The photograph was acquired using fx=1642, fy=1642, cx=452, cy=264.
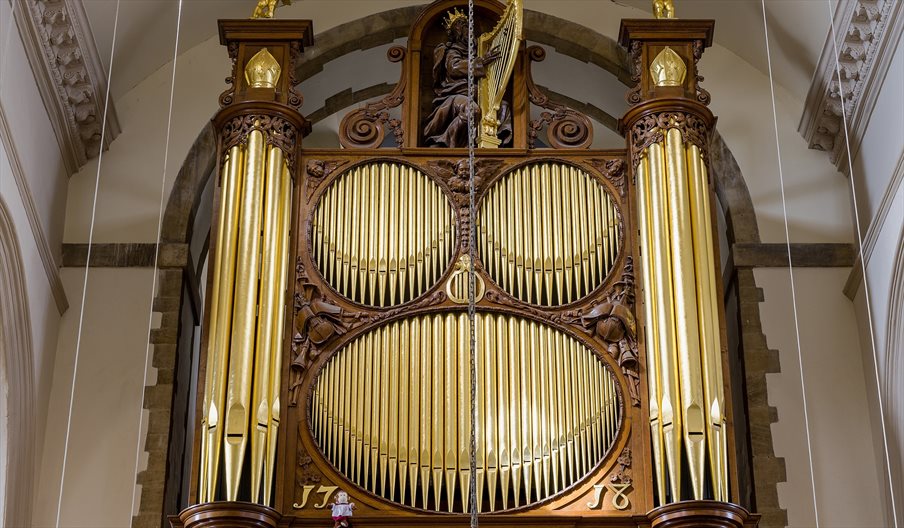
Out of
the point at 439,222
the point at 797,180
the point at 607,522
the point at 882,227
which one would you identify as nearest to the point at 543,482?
the point at 607,522

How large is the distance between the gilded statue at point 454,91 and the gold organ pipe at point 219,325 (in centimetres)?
138

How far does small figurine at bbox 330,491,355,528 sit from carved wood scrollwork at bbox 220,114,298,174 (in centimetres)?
227

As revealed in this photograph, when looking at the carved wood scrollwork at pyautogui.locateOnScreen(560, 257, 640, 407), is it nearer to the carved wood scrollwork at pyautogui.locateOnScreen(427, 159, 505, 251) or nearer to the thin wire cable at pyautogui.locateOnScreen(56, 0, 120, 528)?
the carved wood scrollwork at pyautogui.locateOnScreen(427, 159, 505, 251)

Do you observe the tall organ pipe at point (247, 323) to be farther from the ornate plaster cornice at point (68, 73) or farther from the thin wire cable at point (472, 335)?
the ornate plaster cornice at point (68, 73)

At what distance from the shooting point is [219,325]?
9.41 m

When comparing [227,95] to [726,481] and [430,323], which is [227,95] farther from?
[726,481]

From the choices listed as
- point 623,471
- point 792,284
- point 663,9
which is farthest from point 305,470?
point 663,9

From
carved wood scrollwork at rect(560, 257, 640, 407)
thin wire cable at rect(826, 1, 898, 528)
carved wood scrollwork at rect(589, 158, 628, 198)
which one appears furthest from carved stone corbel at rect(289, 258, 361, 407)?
thin wire cable at rect(826, 1, 898, 528)

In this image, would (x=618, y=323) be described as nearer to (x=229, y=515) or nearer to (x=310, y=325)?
(x=310, y=325)

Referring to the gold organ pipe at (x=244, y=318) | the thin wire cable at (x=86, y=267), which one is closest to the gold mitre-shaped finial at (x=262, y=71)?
the gold organ pipe at (x=244, y=318)

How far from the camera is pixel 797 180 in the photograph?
1159cm

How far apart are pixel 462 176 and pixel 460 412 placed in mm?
1686

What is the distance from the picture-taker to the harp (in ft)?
34.6

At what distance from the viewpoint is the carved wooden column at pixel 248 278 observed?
29.4 ft
